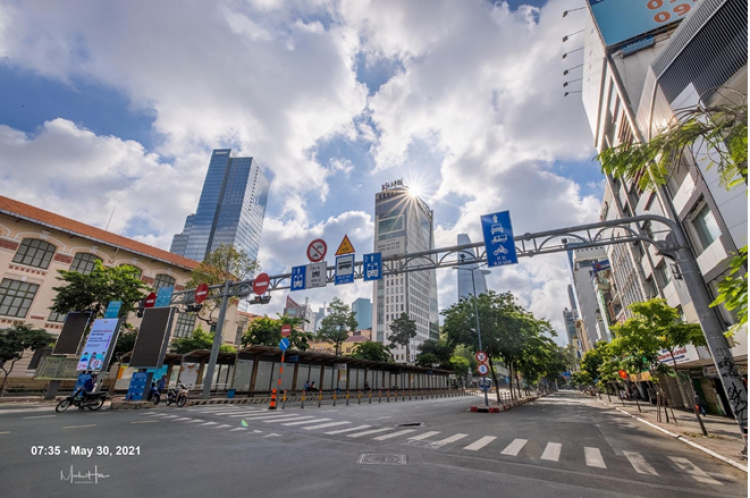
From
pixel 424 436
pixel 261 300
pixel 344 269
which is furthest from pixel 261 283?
pixel 424 436

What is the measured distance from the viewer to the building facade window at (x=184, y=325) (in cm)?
3942

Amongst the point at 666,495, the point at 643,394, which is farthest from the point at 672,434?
the point at 643,394

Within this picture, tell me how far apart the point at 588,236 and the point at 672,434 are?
8.43 m

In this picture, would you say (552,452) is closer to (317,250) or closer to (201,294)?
(317,250)

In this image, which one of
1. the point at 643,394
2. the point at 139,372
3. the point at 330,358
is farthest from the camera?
the point at 643,394

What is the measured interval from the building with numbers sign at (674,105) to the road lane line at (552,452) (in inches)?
268

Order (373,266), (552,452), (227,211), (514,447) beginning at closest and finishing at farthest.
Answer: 1. (552,452)
2. (514,447)
3. (373,266)
4. (227,211)

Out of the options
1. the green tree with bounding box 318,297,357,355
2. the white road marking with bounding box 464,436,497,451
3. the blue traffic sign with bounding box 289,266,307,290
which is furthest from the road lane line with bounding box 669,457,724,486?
the green tree with bounding box 318,297,357,355

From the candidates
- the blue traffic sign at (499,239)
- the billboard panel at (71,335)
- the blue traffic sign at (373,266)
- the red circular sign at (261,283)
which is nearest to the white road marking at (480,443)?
the blue traffic sign at (499,239)

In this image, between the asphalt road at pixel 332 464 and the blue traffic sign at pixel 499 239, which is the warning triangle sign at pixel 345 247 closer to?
the blue traffic sign at pixel 499 239

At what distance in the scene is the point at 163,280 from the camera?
1513 inches

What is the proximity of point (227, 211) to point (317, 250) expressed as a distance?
137 metres

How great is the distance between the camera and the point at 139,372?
17094 mm

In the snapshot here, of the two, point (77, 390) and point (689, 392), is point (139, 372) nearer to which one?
point (77, 390)
